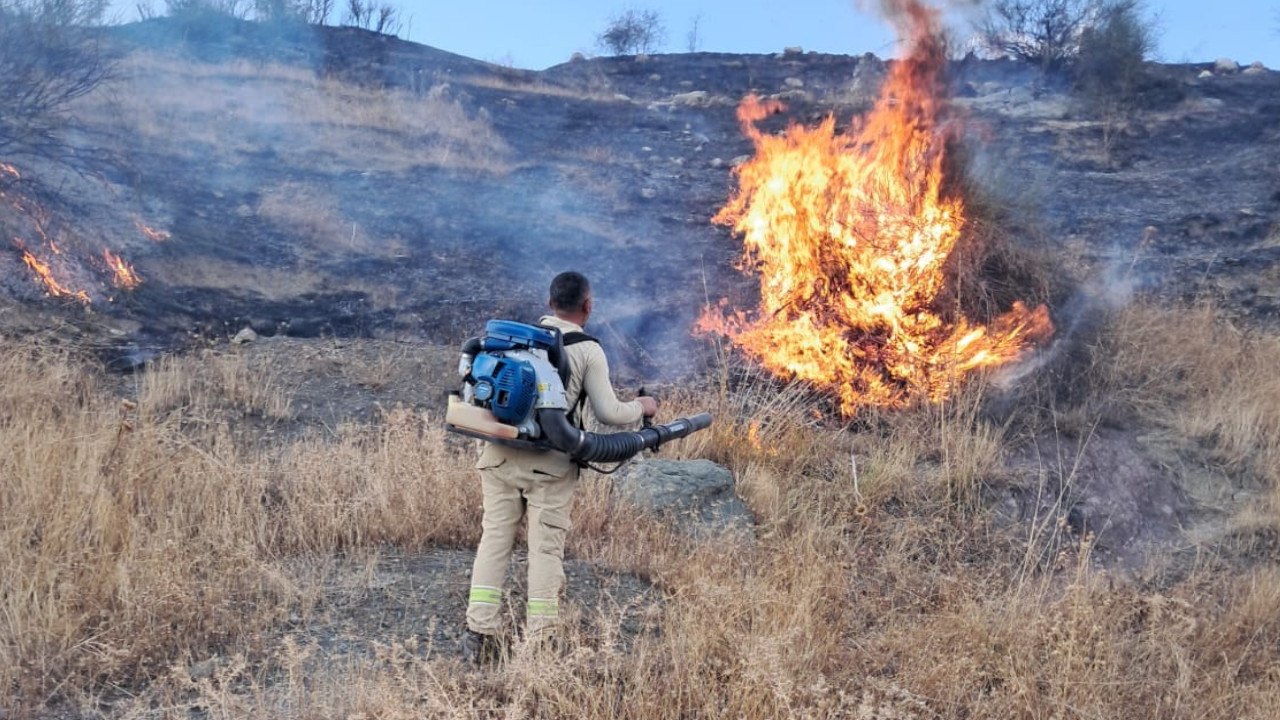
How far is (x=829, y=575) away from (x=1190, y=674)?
1.60m

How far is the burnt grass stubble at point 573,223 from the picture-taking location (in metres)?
8.00

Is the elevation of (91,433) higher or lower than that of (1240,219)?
lower

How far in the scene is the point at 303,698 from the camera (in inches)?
135

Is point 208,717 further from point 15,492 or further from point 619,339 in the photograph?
point 619,339

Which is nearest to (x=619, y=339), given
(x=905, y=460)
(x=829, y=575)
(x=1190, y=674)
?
(x=905, y=460)

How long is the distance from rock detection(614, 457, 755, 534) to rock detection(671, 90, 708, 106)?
13743mm

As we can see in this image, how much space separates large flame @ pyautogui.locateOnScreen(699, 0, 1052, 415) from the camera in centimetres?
746

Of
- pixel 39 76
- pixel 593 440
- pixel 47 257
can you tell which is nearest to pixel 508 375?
pixel 593 440

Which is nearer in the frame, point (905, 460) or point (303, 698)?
point (303, 698)

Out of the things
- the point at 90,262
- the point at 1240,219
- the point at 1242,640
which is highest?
the point at 1240,219

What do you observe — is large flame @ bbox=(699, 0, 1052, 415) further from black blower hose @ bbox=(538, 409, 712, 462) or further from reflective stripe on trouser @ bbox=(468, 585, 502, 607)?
reflective stripe on trouser @ bbox=(468, 585, 502, 607)

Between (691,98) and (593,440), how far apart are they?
16228 mm

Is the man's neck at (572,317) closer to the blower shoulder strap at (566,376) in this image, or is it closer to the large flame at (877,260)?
the blower shoulder strap at (566,376)

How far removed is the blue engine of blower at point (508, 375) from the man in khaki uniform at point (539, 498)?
265 mm
